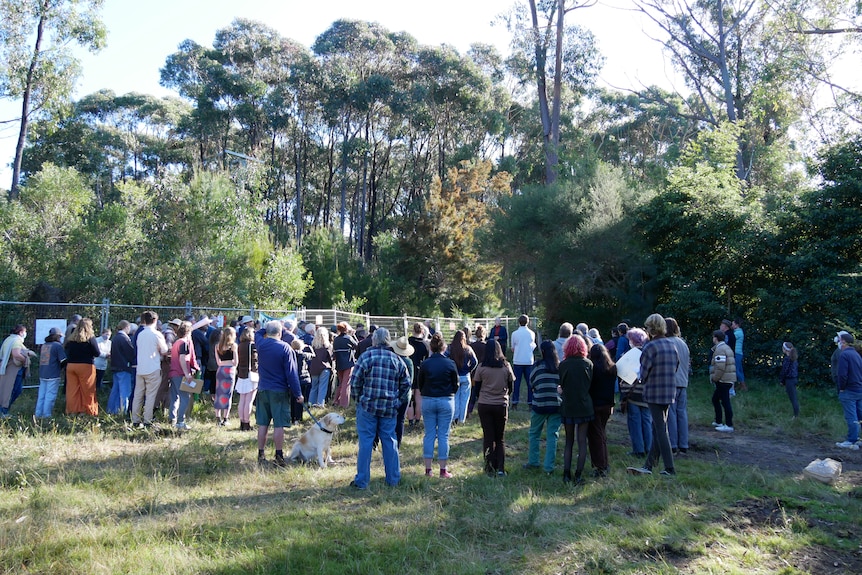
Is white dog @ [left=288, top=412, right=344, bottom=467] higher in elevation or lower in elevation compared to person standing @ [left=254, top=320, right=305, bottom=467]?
lower

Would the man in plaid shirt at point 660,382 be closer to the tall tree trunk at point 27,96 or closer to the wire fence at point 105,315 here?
the wire fence at point 105,315

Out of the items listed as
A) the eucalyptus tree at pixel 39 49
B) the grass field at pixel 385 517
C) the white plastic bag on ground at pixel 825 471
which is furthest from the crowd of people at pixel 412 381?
the eucalyptus tree at pixel 39 49

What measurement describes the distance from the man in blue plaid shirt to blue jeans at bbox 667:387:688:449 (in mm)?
4061

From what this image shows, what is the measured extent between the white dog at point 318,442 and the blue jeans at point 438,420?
3.77 feet

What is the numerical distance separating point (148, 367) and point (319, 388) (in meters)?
3.30

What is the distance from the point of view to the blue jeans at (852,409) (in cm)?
915

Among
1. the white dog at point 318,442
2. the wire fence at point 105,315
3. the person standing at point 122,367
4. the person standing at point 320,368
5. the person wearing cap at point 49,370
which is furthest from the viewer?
the wire fence at point 105,315

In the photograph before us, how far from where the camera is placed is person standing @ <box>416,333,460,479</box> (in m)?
7.12

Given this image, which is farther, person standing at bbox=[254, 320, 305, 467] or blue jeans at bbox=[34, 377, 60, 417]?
blue jeans at bbox=[34, 377, 60, 417]

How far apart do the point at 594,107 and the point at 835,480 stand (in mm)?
38309

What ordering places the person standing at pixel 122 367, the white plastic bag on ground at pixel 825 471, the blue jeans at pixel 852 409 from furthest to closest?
the person standing at pixel 122 367 → the blue jeans at pixel 852 409 → the white plastic bag on ground at pixel 825 471

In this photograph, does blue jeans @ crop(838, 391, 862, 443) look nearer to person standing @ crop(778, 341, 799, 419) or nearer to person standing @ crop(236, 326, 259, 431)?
person standing @ crop(778, 341, 799, 419)

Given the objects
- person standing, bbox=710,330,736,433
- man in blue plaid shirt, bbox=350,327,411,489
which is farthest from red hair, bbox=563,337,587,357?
person standing, bbox=710,330,736,433

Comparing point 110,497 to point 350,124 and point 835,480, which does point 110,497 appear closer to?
point 835,480
